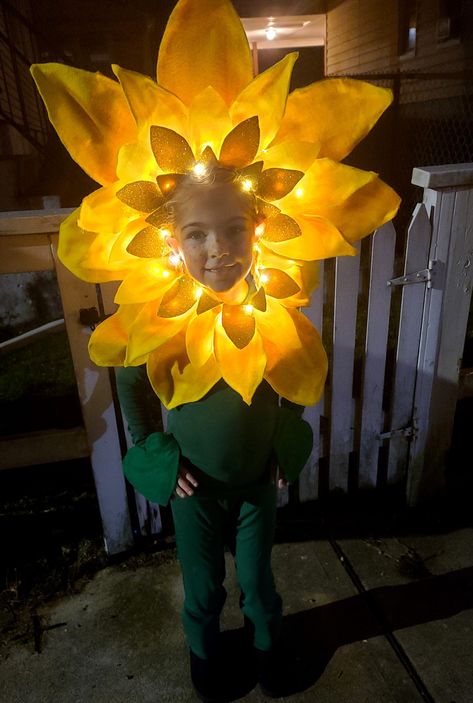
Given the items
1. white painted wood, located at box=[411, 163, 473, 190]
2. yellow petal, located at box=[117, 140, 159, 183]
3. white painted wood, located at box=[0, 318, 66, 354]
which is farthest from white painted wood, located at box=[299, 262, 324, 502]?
white painted wood, located at box=[0, 318, 66, 354]

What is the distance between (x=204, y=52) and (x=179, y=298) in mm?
629

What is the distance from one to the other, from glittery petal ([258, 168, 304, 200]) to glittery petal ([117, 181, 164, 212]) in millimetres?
270

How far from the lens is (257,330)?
1521 mm

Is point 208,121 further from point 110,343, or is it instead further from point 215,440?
point 215,440

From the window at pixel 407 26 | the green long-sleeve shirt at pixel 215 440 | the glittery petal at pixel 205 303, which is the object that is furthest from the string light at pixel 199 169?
the window at pixel 407 26

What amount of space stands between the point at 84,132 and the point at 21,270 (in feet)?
3.60

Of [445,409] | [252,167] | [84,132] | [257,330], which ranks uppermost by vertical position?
[84,132]

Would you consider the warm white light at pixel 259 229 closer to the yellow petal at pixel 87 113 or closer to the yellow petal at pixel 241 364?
the yellow petal at pixel 241 364

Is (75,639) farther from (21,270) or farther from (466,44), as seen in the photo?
(466,44)

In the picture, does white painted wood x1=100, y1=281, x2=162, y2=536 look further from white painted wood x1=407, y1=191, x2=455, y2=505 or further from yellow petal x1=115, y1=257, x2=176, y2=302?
white painted wood x1=407, y1=191, x2=455, y2=505

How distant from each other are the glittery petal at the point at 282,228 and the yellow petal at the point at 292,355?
0.74ft

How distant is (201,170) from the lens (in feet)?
4.28

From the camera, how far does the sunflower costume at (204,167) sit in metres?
1.25

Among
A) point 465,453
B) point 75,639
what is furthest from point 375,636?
point 465,453
